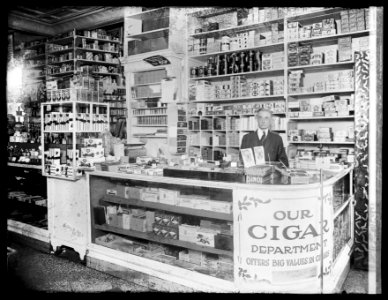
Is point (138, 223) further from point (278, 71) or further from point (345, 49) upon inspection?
point (345, 49)

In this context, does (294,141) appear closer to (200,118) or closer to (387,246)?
(200,118)

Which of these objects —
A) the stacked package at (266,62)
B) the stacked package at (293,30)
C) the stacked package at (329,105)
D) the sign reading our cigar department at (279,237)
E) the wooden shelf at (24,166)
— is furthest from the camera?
the stacked package at (266,62)

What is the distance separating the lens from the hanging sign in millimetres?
6238

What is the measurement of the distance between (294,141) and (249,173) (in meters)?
2.63

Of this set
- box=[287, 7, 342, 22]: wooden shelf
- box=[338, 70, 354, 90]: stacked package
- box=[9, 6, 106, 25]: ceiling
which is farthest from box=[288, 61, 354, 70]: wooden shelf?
box=[9, 6, 106, 25]: ceiling

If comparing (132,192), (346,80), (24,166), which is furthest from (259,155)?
(24,166)

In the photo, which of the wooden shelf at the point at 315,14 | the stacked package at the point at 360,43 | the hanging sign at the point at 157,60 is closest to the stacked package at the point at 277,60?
the wooden shelf at the point at 315,14

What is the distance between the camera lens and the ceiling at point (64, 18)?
750cm

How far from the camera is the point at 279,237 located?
281 centimetres

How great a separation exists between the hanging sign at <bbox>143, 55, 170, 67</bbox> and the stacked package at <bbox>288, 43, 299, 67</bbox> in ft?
6.88

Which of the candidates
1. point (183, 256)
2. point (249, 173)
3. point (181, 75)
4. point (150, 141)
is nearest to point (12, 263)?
point (183, 256)

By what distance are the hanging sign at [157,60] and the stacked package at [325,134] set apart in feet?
9.29

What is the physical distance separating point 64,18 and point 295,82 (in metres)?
5.44

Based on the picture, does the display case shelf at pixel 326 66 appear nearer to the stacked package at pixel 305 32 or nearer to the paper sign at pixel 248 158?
the stacked package at pixel 305 32
